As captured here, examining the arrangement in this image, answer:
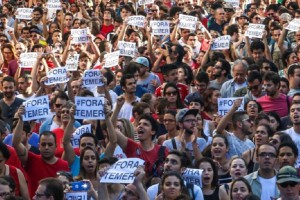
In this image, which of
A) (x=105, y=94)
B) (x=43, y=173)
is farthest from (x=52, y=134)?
(x=105, y=94)

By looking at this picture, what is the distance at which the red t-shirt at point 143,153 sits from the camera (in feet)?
43.1

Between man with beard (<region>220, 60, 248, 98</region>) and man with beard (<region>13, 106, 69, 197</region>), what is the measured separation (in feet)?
13.6

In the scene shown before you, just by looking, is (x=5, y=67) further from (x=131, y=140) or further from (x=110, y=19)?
(x=131, y=140)

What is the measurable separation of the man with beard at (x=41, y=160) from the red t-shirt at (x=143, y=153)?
2.55 feet

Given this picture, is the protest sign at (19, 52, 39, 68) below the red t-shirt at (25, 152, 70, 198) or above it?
below

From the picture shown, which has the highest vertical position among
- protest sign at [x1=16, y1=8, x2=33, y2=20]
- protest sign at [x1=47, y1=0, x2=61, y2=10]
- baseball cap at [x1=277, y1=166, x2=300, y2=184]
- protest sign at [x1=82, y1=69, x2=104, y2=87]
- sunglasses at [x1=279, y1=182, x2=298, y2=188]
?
baseball cap at [x1=277, y1=166, x2=300, y2=184]

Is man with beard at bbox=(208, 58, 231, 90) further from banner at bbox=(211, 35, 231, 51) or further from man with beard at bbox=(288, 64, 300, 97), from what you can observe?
banner at bbox=(211, 35, 231, 51)

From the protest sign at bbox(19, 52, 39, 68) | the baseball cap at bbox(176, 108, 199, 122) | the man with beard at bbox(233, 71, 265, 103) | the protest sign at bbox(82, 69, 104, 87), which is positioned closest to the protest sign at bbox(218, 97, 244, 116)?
the baseball cap at bbox(176, 108, 199, 122)

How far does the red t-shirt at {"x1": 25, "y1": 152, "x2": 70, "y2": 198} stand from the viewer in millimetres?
12734

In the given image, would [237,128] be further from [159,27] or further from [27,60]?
[159,27]

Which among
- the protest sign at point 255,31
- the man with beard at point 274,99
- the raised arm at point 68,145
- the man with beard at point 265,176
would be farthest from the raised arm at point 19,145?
the protest sign at point 255,31

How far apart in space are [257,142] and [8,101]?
3931 mm

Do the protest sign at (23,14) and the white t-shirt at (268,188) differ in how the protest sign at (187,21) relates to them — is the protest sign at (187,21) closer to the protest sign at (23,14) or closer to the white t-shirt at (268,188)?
the protest sign at (23,14)

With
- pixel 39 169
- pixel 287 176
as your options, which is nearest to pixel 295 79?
pixel 39 169
